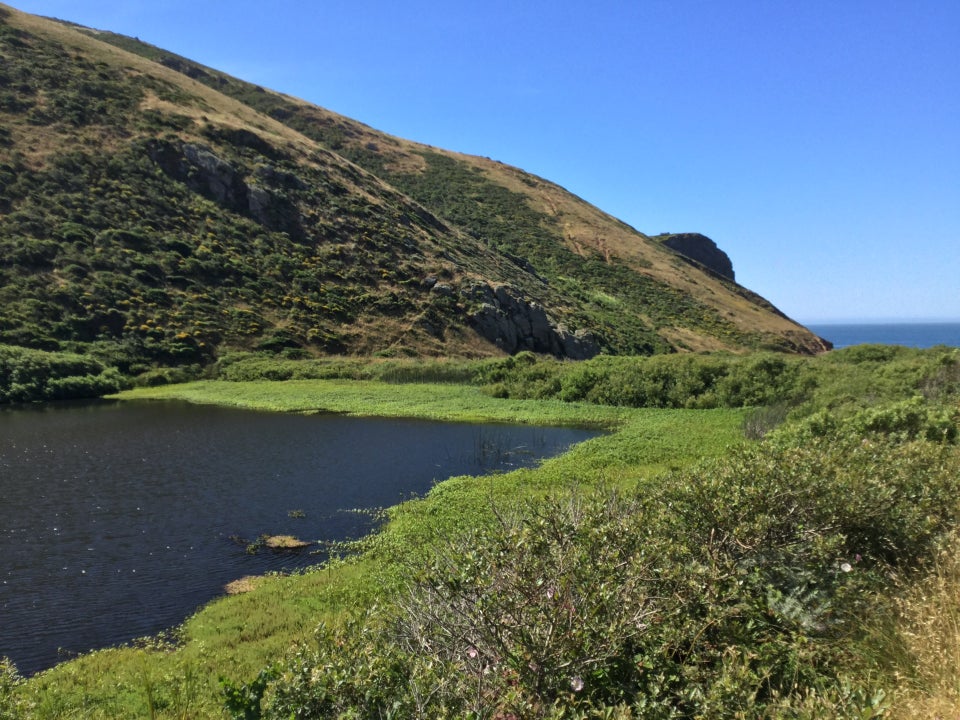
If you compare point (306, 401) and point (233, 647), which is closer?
point (233, 647)

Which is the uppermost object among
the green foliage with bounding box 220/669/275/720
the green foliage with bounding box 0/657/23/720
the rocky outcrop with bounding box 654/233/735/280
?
the rocky outcrop with bounding box 654/233/735/280

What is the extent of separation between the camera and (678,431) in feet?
93.2

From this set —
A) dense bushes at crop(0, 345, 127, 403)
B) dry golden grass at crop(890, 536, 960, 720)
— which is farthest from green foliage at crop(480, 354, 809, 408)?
dry golden grass at crop(890, 536, 960, 720)

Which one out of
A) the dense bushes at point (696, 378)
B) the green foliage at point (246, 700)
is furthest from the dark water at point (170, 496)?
the dense bushes at point (696, 378)

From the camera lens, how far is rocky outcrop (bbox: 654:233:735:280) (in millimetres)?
152375

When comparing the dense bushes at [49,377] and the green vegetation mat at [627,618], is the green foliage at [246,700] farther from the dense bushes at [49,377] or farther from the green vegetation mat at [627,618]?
the dense bushes at [49,377]

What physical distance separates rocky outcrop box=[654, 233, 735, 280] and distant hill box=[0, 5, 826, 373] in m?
55.4

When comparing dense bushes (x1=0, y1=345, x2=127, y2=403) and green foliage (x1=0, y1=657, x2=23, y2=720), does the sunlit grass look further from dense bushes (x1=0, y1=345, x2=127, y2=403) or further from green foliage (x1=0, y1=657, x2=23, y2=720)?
green foliage (x1=0, y1=657, x2=23, y2=720)

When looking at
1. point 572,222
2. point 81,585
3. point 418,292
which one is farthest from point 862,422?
point 572,222

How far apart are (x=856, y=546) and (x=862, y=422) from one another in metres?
8.65

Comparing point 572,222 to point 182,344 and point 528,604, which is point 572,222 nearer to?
point 182,344

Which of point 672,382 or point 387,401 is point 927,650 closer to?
point 672,382

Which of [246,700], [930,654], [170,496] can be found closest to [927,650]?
[930,654]

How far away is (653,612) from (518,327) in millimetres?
64810
